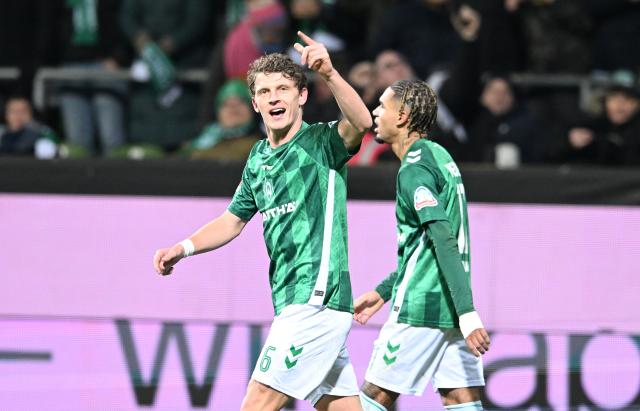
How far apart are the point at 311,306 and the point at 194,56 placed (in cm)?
602

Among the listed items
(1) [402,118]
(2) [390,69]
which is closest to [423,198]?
(1) [402,118]

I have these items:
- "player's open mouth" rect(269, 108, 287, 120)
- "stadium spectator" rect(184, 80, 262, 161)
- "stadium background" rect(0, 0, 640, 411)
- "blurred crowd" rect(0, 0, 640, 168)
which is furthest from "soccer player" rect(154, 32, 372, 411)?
"stadium spectator" rect(184, 80, 262, 161)

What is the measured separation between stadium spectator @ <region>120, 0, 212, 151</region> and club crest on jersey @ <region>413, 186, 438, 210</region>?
209 inches

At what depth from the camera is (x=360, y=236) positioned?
7707 mm

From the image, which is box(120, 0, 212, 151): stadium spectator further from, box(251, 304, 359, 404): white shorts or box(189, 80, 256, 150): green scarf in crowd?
box(251, 304, 359, 404): white shorts

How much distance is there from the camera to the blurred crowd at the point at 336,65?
29.9 feet

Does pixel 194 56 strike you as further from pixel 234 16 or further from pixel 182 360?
pixel 182 360

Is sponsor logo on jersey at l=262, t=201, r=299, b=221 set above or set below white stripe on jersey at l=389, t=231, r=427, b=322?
above

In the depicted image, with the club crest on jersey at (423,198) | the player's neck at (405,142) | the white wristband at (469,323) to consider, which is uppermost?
the player's neck at (405,142)

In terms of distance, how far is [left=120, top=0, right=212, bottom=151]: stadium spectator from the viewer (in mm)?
10242

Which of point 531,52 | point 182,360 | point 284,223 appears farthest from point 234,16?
point 284,223

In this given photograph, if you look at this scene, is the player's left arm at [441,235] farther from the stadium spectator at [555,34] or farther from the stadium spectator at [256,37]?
the stadium spectator at [555,34]

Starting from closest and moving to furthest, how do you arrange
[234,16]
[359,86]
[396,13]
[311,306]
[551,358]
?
[311,306] → [551,358] → [359,86] → [396,13] → [234,16]

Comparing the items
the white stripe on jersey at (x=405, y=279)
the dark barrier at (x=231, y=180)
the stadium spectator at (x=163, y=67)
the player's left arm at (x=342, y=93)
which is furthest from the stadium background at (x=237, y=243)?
the player's left arm at (x=342, y=93)
